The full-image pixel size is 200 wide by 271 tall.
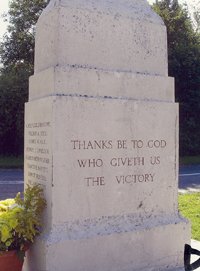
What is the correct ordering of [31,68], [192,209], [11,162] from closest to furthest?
[192,209]
[11,162]
[31,68]

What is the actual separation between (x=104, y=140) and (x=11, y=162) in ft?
45.4

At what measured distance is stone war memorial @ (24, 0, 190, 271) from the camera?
155 inches

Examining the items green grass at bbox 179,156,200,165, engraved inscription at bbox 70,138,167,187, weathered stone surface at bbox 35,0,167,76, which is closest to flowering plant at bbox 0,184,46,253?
engraved inscription at bbox 70,138,167,187

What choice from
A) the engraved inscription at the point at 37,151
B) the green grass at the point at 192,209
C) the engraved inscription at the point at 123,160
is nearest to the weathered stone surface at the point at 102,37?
the engraved inscription at the point at 37,151

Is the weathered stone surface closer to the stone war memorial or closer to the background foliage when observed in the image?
the stone war memorial

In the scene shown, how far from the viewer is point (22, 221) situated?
385 cm

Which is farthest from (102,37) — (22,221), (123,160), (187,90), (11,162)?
(187,90)

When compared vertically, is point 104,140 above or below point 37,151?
above

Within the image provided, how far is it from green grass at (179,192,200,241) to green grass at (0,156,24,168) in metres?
8.51

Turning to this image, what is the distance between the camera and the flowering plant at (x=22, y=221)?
378 cm

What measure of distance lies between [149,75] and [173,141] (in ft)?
2.55

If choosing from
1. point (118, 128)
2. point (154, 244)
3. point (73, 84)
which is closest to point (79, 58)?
point (73, 84)

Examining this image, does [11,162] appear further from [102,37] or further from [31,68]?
[102,37]

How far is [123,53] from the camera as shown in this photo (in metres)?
4.43
